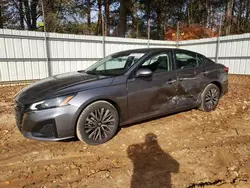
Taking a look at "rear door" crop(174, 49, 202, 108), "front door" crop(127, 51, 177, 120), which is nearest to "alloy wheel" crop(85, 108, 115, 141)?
"front door" crop(127, 51, 177, 120)

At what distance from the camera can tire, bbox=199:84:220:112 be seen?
172 inches

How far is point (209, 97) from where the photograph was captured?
4492 mm

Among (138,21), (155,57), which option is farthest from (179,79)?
(138,21)

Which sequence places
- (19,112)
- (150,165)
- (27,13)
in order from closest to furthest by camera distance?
(150,165) → (19,112) → (27,13)

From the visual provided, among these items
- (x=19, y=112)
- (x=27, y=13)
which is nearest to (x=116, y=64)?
(x=19, y=112)

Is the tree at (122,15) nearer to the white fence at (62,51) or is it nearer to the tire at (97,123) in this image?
the white fence at (62,51)

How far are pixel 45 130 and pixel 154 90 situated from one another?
1874 mm

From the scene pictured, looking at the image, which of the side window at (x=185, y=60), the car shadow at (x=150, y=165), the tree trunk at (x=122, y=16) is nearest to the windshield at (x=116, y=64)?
the side window at (x=185, y=60)

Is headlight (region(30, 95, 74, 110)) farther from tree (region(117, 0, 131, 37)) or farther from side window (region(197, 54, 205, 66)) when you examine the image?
tree (region(117, 0, 131, 37))

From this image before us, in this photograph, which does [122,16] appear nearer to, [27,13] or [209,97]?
[27,13]

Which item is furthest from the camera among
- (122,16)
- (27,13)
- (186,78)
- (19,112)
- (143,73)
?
(122,16)

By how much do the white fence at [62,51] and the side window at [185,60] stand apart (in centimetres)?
617

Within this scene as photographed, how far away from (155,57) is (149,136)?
1.49m

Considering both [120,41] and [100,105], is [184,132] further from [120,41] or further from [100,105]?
[120,41]
